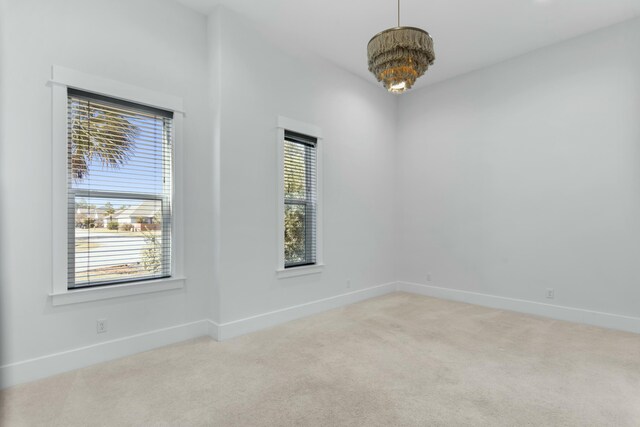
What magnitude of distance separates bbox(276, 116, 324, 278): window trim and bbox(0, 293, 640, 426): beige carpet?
2.26 ft

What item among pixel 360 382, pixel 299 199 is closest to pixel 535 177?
pixel 299 199

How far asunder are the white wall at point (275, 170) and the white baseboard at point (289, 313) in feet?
0.21

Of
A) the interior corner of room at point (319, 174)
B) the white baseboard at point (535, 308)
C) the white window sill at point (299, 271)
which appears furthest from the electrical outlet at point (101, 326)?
the white baseboard at point (535, 308)

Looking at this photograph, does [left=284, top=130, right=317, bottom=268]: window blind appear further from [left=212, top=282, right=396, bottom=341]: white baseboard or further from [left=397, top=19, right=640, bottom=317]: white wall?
[left=397, top=19, right=640, bottom=317]: white wall

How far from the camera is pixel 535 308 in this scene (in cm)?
418

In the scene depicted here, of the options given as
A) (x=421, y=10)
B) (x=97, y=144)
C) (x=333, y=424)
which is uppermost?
(x=421, y=10)

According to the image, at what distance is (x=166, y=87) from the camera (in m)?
3.18

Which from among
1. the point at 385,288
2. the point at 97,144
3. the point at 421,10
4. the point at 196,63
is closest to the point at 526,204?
the point at 385,288

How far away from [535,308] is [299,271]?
295 centimetres

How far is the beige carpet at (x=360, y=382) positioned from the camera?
6.74 ft

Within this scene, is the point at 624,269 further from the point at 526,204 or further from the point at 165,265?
the point at 165,265

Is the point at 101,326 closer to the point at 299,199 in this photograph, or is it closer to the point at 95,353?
the point at 95,353

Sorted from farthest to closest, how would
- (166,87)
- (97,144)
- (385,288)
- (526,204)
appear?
(385,288) < (526,204) < (166,87) < (97,144)

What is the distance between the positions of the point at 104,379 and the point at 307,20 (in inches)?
148
